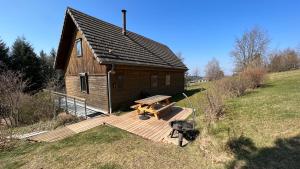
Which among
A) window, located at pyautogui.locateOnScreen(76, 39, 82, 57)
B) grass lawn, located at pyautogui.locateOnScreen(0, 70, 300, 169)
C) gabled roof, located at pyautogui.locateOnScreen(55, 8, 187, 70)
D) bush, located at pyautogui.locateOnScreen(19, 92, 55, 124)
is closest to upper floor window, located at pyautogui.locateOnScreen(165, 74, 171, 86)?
gabled roof, located at pyautogui.locateOnScreen(55, 8, 187, 70)

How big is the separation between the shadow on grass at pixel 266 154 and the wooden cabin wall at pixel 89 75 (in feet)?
22.9

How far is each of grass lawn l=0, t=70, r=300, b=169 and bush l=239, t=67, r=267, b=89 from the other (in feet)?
27.3

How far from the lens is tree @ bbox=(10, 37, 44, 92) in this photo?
2009 cm

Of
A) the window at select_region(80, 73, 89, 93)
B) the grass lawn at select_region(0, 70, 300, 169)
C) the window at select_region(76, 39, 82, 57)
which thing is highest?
the window at select_region(76, 39, 82, 57)

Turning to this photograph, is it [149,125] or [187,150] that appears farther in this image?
[149,125]

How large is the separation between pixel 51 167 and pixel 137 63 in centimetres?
740

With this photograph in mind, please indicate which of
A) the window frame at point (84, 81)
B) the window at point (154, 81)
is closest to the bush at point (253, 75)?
the window at point (154, 81)

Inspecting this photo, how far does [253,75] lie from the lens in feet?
46.6

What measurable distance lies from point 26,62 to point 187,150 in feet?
78.8

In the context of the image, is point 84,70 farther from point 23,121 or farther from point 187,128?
point 187,128

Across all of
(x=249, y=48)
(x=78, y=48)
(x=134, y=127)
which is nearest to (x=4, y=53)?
(x=78, y=48)

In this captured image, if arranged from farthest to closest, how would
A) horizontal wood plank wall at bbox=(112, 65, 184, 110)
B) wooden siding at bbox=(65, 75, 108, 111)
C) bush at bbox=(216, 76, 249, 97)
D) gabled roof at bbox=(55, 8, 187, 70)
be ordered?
bush at bbox=(216, 76, 249, 97), horizontal wood plank wall at bbox=(112, 65, 184, 110), wooden siding at bbox=(65, 75, 108, 111), gabled roof at bbox=(55, 8, 187, 70)

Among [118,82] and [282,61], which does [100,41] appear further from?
[282,61]

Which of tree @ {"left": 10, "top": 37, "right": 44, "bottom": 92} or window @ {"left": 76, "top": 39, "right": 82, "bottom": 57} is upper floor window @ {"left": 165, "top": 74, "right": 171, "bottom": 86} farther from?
tree @ {"left": 10, "top": 37, "right": 44, "bottom": 92}
